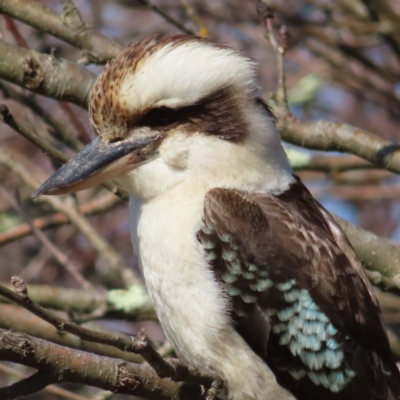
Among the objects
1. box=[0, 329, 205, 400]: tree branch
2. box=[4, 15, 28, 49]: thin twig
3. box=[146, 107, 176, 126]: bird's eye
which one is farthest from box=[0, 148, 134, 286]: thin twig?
box=[0, 329, 205, 400]: tree branch

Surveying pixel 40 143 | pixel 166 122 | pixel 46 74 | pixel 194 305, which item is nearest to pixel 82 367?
pixel 194 305

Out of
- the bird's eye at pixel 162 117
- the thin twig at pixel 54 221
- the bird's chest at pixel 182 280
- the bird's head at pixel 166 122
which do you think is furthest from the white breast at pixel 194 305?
the thin twig at pixel 54 221

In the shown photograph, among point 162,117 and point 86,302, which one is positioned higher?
point 162,117

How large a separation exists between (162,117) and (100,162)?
12.9 inches

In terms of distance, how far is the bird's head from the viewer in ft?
12.1

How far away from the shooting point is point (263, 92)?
7336 millimetres

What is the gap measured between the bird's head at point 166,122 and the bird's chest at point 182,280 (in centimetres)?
14

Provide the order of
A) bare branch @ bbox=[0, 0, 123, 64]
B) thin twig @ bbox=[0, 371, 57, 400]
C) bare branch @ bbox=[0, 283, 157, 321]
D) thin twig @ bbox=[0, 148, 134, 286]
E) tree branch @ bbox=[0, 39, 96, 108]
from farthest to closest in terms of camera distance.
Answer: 1. thin twig @ bbox=[0, 148, 134, 286]
2. bare branch @ bbox=[0, 0, 123, 64]
3. bare branch @ bbox=[0, 283, 157, 321]
4. tree branch @ bbox=[0, 39, 96, 108]
5. thin twig @ bbox=[0, 371, 57, 400]

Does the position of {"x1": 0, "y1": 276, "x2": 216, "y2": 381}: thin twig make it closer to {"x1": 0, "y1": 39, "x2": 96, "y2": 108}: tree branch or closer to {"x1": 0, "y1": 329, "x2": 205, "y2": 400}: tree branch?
{"x1": 0, "y1": 329, "x2": 205, "y2": 400}: tree branch

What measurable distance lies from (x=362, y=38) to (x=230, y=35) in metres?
1.30

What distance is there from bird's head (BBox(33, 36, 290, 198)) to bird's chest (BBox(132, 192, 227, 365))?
144 mm

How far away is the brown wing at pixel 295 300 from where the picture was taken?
354cm

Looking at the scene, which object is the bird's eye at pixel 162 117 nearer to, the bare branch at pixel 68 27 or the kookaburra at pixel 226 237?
the kookaburra at pixel 226 237

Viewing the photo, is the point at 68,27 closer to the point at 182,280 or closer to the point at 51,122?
the point at 51,122
